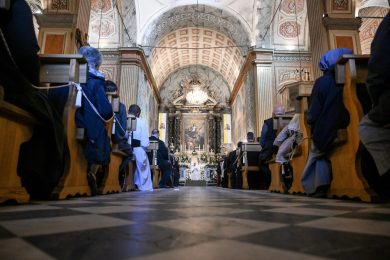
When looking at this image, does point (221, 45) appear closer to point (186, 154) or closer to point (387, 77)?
point (186, 154)

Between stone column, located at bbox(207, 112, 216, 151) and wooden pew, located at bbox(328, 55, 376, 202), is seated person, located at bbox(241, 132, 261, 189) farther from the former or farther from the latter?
stone column, located at bbox(207, 112, 216, 151)

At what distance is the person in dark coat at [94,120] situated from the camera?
2357 mm

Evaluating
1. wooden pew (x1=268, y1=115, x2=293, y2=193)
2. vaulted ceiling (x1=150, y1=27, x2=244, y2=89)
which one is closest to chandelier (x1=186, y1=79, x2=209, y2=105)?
vaulted ceiling (x1=150, y1=27, x2=244, y2=89)

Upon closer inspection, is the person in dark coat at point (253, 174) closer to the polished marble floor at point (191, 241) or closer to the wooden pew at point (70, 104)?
the wooden pew at point (70, 104)

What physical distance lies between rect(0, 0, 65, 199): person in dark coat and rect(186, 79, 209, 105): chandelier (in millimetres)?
13261

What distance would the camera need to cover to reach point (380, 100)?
4.63 ft

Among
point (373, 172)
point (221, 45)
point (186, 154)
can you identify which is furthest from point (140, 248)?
point (186, 154)

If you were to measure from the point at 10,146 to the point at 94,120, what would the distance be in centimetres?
95

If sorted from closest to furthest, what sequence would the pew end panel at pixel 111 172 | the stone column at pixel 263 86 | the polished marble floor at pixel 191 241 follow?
1. the polished marble floor at pixel 191 241
2. the pew end panel at pixel 111 172
3. the stone column at pixel 263 86

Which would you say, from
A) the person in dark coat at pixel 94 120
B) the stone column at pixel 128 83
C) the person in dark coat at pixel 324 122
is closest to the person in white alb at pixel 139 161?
the person in dark coat at pixel 94 120

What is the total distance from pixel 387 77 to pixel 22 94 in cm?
178

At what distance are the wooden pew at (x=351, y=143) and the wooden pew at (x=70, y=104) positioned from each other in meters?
1.95

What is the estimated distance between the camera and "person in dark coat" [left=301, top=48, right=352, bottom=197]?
2223 mm

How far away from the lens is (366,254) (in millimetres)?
497
